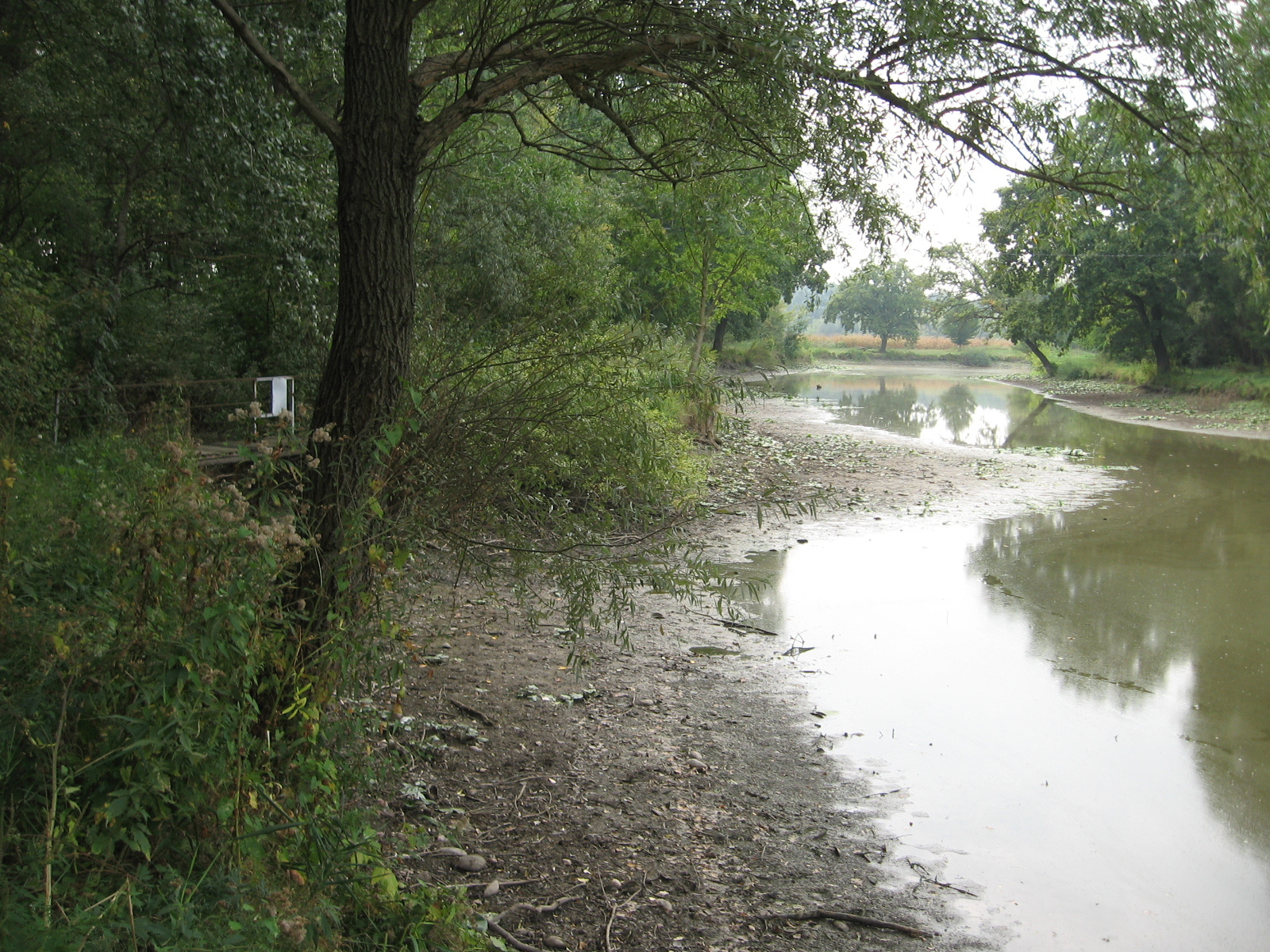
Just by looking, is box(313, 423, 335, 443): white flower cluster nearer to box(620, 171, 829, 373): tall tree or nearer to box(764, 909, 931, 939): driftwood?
box(620, 171, 829, 373): tall tree

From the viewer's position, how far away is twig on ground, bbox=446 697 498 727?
601 cm

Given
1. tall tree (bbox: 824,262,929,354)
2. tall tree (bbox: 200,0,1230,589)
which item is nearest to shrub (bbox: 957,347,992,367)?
tall tree (bbox: 824,262,929,354)

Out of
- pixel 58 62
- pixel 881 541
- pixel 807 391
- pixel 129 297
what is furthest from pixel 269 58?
pixel 807 391

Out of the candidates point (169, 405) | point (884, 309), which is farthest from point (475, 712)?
point (884, 309)

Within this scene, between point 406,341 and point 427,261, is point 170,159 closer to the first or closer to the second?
point 427,261

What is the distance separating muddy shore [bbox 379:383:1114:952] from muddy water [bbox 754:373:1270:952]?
15.2 inches

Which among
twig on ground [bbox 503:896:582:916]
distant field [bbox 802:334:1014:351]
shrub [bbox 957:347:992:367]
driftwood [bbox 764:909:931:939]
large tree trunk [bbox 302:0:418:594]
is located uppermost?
distant field [bbox 802:334:1014:351]

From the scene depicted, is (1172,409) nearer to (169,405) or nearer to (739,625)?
(739,625)

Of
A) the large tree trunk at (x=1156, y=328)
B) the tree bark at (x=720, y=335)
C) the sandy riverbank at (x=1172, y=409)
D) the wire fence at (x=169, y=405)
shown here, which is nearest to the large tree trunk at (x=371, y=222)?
the wire fence at (x=169, y=405)

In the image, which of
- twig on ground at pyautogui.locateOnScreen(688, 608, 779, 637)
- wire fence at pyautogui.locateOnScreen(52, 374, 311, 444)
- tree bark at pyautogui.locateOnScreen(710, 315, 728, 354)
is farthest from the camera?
tree bark at pyautogui.locateOnScreen(710, 315, 728, 354)

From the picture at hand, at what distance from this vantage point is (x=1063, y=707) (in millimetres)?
7324

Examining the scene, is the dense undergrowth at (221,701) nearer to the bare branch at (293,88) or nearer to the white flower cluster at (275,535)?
the white flower cluster at (275,535)

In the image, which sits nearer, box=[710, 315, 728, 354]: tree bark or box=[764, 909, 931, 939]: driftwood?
box=[764, 909, 931, 939]: driftwood

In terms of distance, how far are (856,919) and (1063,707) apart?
12.3ft
